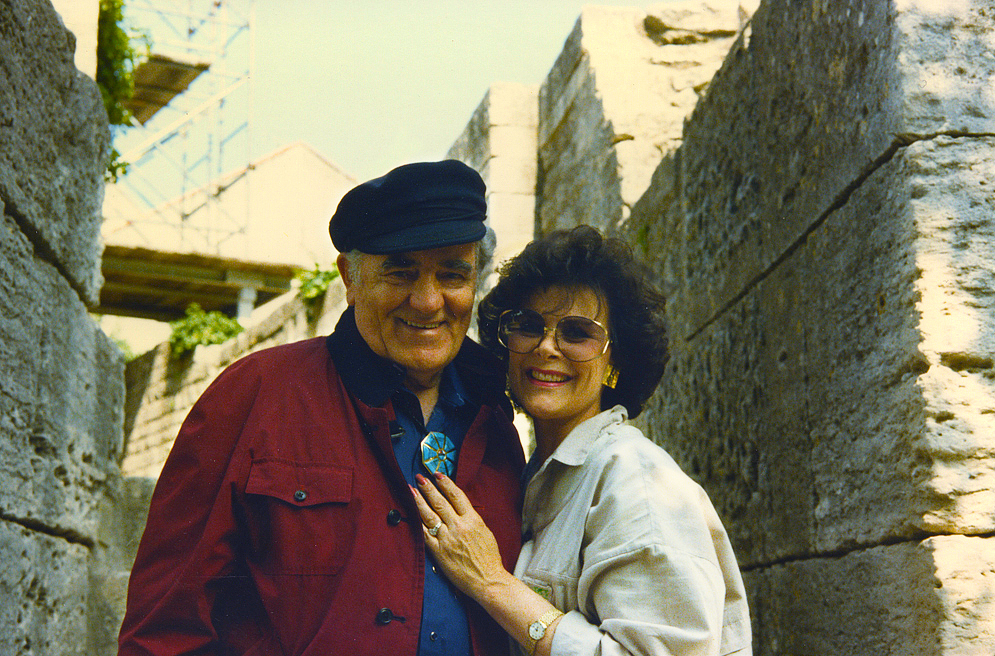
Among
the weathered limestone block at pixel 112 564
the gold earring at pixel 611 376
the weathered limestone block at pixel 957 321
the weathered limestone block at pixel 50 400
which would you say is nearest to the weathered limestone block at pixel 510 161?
the weathered limestone block at pixel 112 564

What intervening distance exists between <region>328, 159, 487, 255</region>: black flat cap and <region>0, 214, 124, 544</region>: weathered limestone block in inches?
35.2

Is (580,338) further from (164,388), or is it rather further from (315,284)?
(164,388)

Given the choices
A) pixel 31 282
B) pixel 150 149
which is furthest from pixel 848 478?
pixel 150 149

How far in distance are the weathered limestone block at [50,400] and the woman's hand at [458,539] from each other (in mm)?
1104

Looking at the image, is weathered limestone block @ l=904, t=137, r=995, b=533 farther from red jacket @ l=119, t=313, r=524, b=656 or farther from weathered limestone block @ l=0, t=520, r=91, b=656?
weathered limestone block @ l=0, t=520, r=91, b=656

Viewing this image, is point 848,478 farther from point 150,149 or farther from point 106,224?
point 106,224

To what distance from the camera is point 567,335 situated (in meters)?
2.27

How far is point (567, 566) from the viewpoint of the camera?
189 cm

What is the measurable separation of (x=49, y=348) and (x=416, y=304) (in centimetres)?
120

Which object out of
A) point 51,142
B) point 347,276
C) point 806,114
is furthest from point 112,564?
point 806,114

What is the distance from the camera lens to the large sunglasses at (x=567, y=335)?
2.25 metres

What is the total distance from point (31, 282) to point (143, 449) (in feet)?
30.4

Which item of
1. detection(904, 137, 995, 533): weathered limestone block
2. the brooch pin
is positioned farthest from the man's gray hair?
detection(904, 137, 995, 533): weathered limestone block

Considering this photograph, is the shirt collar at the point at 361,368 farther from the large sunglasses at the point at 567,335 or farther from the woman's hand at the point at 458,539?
the large sunglasses at the point at 567,335
